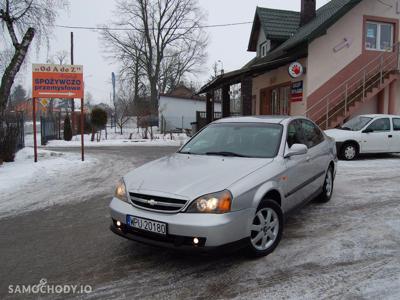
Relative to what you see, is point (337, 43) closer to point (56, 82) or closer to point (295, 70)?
point (295, 70)

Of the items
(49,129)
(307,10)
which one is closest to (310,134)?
(307,10)

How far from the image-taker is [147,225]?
3.72 metres

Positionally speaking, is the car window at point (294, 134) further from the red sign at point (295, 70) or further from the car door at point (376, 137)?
the red sign at point (295, 70)

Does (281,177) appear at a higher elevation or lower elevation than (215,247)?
higher

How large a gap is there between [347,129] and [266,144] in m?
9.10

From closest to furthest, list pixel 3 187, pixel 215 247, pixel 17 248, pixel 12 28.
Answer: pixel 215 247 → pixel 17 248 → pixel 3 187 → pixel 12 28

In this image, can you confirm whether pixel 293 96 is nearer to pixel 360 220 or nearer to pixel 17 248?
pixel 360 220

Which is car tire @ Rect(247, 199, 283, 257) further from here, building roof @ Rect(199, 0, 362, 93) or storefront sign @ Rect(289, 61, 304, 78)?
storefront sign @ Rect(289, 61, 304, 78)

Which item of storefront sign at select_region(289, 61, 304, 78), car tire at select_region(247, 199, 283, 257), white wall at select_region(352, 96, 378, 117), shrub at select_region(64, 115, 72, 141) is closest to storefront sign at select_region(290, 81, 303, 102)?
storefront sign at select_region(289, 61, 304, 78)

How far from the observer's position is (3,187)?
26.7 feet

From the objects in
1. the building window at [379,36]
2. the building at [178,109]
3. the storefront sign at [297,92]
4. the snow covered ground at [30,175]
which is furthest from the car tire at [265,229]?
the building at [178,109]

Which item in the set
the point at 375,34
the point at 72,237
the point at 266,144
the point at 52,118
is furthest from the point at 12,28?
the point at 375,34

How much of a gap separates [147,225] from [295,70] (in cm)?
1454

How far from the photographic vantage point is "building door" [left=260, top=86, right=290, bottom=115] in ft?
62.7
